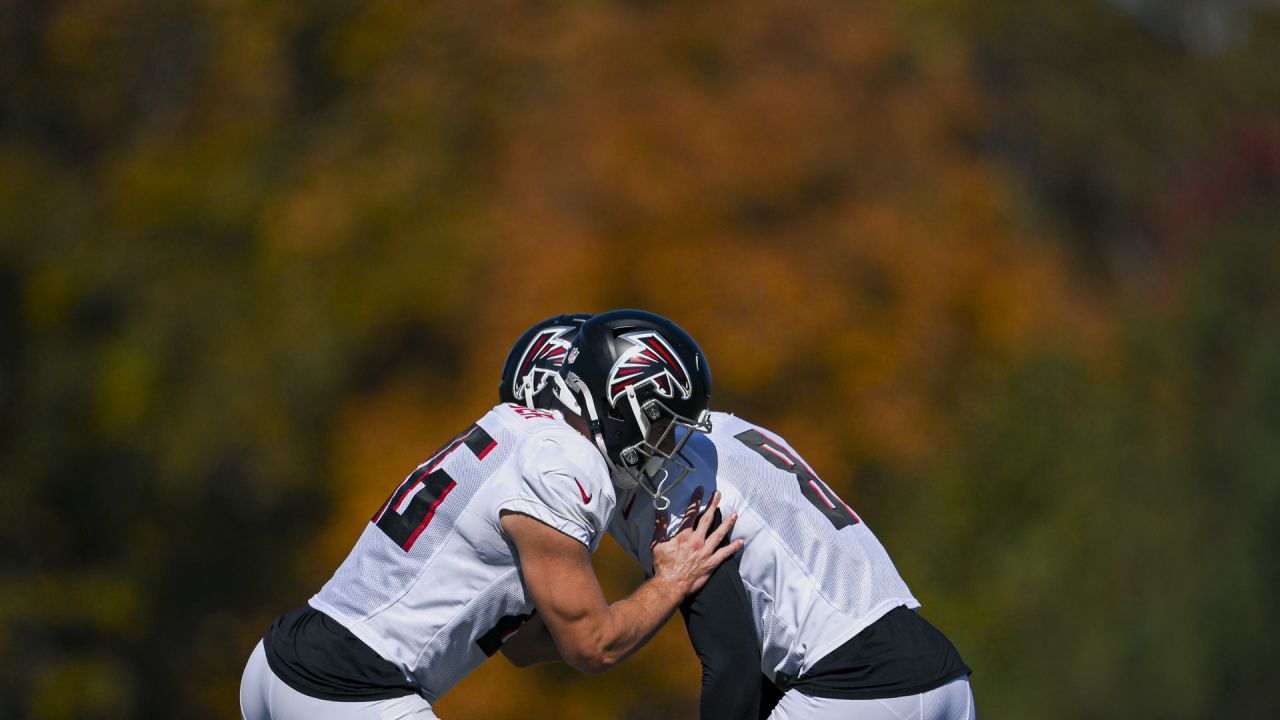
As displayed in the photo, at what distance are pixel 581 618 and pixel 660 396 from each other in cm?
69

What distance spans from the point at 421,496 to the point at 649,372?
75 cm

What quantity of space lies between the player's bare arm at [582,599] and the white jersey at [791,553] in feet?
0.64

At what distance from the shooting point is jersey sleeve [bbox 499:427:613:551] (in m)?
3.98

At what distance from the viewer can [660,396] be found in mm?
4242

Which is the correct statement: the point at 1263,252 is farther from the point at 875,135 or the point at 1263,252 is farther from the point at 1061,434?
the point at 875,135

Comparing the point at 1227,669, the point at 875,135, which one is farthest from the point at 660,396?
the point at 875,135

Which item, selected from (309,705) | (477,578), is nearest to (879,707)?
(477,578)

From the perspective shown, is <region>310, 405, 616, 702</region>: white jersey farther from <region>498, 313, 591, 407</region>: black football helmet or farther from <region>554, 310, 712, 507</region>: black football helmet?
<region>498, 313, 591, 407</region>: black football helmet

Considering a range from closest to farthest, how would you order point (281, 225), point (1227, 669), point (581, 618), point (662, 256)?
point (581, 618) < point (1227, 669) < point (662, 256) < point (281, 225)

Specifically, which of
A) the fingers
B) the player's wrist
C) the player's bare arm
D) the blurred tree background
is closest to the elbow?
the player's bare arm

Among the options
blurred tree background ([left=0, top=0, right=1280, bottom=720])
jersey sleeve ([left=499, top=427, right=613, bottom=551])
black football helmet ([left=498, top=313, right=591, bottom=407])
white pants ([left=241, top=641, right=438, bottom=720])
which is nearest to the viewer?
jersey sleeve ([left=499, top=427, right=613, bottom=551])

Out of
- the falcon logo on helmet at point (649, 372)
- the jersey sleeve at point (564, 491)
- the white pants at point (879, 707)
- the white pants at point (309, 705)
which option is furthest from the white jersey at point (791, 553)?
the white pants at point (309, 705)

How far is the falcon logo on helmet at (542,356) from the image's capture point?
4.56m

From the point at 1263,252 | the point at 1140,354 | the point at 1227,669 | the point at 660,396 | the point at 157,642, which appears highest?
the point at 660,396
